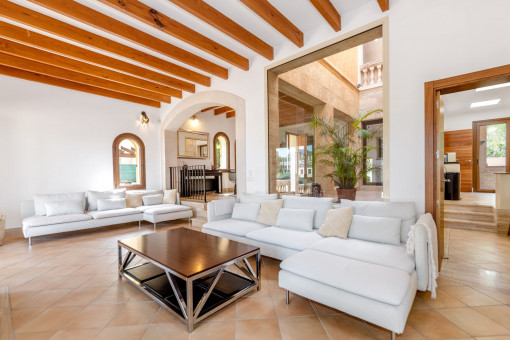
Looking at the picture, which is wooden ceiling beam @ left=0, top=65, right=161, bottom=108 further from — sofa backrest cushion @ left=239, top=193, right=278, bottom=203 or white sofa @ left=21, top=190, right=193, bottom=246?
sofa backrest cushion @ left=239, top=193, right=278, bottom=203

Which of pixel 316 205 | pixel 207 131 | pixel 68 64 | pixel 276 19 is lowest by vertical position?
pixel 316 205

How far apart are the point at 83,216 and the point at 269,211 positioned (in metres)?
3.61

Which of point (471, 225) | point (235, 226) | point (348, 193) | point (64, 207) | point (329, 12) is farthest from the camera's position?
point (64, 207)

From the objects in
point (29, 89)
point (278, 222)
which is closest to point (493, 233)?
point (278, 222)

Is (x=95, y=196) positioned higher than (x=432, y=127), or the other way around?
(x=432, y=127)

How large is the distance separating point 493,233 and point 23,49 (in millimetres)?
8194

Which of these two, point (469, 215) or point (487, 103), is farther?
point (487, 103)

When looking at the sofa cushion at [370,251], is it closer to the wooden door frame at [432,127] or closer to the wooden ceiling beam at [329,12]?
the wooden door frame at [432,127]

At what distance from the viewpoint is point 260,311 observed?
2.03 metres

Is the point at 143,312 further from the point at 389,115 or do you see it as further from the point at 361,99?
the point at 361,99

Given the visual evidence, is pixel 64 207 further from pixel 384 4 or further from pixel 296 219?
pixel 384 4

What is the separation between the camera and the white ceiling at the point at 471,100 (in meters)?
5.02

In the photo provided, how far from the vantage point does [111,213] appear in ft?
15.5

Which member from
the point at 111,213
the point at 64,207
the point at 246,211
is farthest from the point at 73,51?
the point at 246,211
